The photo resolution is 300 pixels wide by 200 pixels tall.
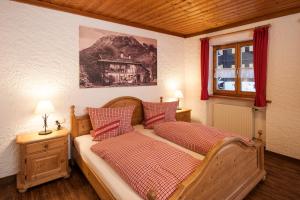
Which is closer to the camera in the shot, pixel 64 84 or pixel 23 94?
pixel 23 94

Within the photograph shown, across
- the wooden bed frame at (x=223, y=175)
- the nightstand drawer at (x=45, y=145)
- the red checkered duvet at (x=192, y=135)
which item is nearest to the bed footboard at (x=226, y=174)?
the wooden bed frame at (x=223, y=175)

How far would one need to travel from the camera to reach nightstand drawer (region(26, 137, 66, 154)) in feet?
7.35

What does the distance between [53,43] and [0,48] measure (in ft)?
2.01

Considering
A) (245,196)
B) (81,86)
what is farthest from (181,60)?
(245,196)

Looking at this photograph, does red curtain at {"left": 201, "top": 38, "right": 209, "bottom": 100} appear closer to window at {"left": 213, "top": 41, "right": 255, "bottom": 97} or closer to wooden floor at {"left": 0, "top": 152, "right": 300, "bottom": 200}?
window at {"left": 213, "top": 41, "right": 255, "bottom": 97}

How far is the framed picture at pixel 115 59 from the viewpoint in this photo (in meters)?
2.92

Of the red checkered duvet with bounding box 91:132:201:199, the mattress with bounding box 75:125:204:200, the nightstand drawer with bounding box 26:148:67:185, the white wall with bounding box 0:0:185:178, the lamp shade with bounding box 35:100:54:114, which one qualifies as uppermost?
the white wall with bounding box 0:0:185:178

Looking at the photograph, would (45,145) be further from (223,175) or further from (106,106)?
(223,175)

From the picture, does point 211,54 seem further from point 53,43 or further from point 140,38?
point 53,43

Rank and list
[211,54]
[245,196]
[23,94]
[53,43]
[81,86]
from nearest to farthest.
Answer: [245,196]
[23,94]
[53,43]
[81,86]
[211,54]

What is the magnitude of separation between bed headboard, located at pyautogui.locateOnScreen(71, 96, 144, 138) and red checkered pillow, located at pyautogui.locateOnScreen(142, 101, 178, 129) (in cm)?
17

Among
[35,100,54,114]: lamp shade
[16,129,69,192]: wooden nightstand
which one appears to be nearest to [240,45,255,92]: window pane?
[16,129,69,192]: wooden nightstand

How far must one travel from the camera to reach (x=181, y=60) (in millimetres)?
4410

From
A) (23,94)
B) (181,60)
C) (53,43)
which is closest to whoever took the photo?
(23,94)
